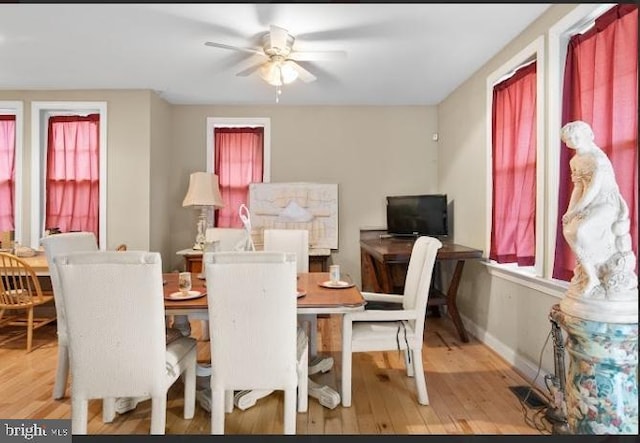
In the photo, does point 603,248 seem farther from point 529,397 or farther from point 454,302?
point 454,302

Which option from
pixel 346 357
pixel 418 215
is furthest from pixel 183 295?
pixel 418 215

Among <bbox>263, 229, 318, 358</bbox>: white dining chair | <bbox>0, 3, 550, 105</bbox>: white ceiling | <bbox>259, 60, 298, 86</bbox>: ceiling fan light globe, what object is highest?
<bbox>0, 3, 550, 105</bbox>: white ceiling

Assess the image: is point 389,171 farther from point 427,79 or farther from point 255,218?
point 255,218

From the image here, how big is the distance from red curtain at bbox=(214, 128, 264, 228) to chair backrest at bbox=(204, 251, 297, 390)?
3.12 meters

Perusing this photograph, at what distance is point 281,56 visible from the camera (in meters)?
2.92

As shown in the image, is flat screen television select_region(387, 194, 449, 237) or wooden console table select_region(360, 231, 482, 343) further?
flat screen television select_region(387, 194, 449, 237)

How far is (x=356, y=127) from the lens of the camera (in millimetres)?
4852

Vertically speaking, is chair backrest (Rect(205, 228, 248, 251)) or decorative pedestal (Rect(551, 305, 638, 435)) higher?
chair backrest (Rect(205, 228, 248, 251))

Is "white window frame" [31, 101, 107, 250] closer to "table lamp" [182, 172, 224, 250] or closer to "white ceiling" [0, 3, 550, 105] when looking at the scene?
"white ceiling" [0, 3, 550, 105]

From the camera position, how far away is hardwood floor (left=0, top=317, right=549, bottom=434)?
2.13m

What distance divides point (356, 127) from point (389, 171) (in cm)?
70

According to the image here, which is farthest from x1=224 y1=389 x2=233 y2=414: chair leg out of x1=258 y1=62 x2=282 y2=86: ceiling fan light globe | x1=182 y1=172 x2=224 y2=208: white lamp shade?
x1=182 y1=172 x2=224 y2=208: white lamp shade

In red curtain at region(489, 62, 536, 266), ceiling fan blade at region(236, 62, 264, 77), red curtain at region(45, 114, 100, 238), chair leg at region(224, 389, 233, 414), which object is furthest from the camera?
red curtain at region(45, 114, 100, 238)

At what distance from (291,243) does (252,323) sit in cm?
170
